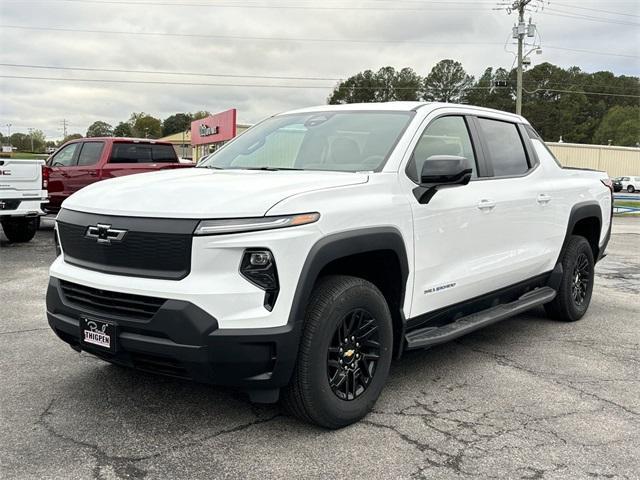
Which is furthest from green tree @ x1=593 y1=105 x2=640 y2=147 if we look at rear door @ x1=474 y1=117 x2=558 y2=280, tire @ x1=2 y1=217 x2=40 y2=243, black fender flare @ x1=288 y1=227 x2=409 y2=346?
black fender flare @ x1=288 y1=227 x2=409 y2=346

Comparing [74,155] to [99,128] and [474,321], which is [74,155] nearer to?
[474,321]

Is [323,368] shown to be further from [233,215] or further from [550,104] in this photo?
[550,104]

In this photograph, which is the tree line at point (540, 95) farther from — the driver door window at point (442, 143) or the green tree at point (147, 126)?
the driver door window at point (442, 143)

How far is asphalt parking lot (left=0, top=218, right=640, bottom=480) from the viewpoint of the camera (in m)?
3.07

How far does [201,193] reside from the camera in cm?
322

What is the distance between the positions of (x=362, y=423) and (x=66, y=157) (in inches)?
462

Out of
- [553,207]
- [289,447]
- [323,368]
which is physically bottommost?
[289,447]

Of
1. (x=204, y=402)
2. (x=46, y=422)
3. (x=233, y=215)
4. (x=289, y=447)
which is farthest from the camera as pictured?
(x=204, y=402)

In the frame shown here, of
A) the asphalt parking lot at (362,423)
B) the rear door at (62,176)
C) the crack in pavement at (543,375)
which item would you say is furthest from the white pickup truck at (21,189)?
the crack in pavement at (543,375)

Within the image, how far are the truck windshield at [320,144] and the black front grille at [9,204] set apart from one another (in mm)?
6698

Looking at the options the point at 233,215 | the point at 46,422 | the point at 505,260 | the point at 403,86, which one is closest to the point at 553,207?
the point at 505,260

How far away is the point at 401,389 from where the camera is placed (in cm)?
416

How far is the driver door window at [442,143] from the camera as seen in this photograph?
159 inches

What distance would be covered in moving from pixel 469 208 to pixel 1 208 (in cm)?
854
